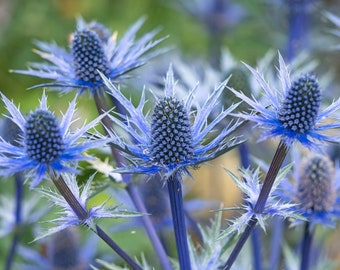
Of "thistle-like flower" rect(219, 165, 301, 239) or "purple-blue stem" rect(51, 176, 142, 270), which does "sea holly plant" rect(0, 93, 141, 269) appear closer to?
"purple-blue stem" rect(51, 176, 142, 270)

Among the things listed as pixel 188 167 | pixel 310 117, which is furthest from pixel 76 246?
pixel 310 117

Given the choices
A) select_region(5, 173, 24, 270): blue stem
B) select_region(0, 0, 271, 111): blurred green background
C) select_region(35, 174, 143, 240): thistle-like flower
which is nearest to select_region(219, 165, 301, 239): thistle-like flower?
select_region(35, 174, 143, 240): thistle-like flower

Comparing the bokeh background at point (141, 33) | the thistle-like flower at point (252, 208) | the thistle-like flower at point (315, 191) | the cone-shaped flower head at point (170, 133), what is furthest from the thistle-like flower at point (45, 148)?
the bokeh background at point (141, 33)

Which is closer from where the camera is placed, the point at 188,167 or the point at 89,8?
the point at 188,167

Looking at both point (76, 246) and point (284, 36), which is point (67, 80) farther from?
point (284, 36)

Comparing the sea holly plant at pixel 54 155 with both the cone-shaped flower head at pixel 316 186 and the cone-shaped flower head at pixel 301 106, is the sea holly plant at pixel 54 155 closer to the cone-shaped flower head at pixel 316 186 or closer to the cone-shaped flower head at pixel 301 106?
the cone-shaped flower head at pixel 301 106

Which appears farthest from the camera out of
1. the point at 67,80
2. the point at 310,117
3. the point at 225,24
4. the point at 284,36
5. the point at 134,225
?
the point at 225,24

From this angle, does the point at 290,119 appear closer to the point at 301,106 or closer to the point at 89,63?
the point at 301,106
